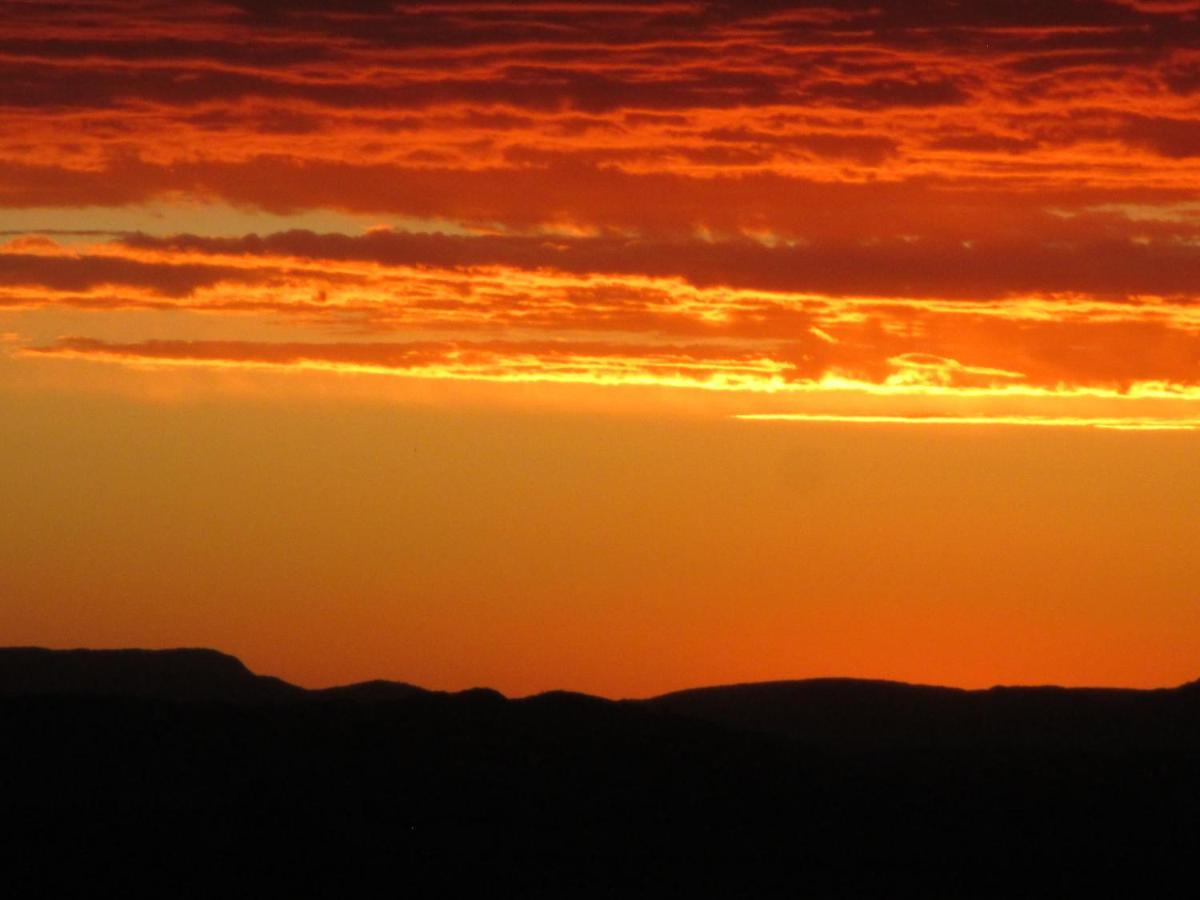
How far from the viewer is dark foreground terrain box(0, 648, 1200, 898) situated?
2650 inches

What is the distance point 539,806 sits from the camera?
72.5 m

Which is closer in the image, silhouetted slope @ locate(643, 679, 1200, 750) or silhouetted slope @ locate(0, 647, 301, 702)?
silhouetted slope @ locate(643, 679, 1200, 750)

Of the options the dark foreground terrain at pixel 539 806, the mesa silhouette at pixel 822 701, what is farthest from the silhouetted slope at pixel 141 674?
the dark foreground terrain at pixel 539 806

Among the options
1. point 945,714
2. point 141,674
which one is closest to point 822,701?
point 945,714

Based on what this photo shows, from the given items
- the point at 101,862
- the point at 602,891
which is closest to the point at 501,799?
the point at 602,891

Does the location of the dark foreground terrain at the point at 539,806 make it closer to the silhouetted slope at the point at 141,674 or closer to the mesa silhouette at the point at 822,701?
the mesa silhouette at the point at 822,701

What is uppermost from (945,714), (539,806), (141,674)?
(141,674)

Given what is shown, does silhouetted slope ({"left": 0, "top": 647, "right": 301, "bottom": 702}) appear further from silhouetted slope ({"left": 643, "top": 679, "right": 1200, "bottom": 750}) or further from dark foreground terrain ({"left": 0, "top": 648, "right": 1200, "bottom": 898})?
dark foreground terrain ({"left": 0, "top": 648, "right": 1200, "bottom": 898})

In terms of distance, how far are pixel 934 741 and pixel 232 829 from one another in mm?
39664

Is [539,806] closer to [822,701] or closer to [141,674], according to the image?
[822,701]

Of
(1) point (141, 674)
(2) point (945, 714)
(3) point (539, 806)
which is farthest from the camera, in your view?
(1) point (141, 674)

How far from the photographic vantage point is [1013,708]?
336ft

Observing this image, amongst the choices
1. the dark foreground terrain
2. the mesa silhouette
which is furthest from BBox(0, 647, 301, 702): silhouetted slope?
the dark foreground terrain

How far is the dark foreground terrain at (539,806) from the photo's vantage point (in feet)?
221
